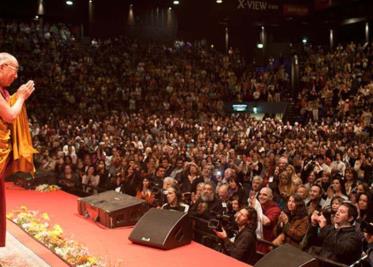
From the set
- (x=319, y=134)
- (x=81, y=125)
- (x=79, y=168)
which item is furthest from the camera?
(x=81, y=125)

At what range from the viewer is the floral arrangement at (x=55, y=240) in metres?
3.75

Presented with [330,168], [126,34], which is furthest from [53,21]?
[330,168]

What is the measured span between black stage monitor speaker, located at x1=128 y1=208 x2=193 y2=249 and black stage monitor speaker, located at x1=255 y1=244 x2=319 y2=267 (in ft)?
3.41

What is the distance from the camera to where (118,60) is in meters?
21.6

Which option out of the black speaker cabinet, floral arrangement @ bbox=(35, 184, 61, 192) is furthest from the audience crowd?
the black speaker cabinet

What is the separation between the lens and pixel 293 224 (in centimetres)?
503

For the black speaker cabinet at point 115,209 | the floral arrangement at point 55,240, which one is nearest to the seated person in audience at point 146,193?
the black speaker cabinet at point 115,209

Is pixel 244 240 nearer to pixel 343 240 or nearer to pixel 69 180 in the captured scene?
pixel 343 240

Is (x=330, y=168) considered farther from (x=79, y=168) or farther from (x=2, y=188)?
(x=2, y=188)

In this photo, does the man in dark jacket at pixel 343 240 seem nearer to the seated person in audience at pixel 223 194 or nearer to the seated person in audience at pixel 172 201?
the seated person in audience at pixel 172 201

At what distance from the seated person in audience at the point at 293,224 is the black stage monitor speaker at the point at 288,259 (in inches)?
55.0

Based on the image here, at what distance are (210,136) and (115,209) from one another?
991cm

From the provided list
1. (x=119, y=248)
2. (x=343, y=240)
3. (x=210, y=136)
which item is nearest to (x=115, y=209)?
(x=119, y=248)

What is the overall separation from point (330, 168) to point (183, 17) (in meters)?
20.0
